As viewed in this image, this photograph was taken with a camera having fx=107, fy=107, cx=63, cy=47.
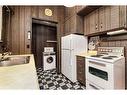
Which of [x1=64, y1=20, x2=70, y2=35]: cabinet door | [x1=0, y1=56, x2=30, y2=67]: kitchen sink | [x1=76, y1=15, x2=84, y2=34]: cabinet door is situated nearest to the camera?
[x1=0, y1=56, x2=30, y2=67]: kitchen sink

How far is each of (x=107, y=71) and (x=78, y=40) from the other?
144 cm

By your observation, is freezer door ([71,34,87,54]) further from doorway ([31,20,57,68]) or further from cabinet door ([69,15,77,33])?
doorway ([31,20,57,68])

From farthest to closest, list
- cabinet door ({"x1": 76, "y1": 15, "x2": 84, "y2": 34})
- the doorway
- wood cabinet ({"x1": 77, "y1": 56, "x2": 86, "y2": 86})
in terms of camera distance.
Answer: the doorway
cabinet door ({"x1": 76, "y1": 15, "x2": 84, "y2": 34})
wood cabinet ({"x1": 77, "y1": 56, "x2": 86, "y2": 86})

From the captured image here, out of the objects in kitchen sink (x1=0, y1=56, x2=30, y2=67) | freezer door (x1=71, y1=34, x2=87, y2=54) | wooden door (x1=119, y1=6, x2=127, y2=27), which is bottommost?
kitchen sink (x1=0, y1=56, x2=30, y2=67)

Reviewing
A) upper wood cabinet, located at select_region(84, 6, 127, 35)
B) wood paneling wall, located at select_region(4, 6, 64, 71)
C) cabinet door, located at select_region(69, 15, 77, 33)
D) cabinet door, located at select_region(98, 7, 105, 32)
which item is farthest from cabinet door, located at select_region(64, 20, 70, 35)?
cabinet door, located at select_region(98, 7, 105, 32)

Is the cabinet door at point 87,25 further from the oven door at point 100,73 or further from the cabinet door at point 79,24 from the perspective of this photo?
the oven door at point 100,73

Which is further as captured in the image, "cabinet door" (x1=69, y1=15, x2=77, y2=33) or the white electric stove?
"cabinet door" (x1=69, y1=15, x2=77, y2=33)

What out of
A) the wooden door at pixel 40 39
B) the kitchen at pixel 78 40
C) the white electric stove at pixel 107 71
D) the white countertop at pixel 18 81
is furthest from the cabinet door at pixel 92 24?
the wooden door at pixel 40 39

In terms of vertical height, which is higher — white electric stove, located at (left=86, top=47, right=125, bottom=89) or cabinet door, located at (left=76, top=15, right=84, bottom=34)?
cabinet door, located at (left=76, top=15, right=84, bottom=34)

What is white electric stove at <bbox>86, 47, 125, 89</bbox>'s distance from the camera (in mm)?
1805

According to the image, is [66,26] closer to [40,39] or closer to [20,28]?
[20,28]

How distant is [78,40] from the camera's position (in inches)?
123

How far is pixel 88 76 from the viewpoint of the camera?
2.41 metres

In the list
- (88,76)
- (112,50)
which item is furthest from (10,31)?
(112,50)
